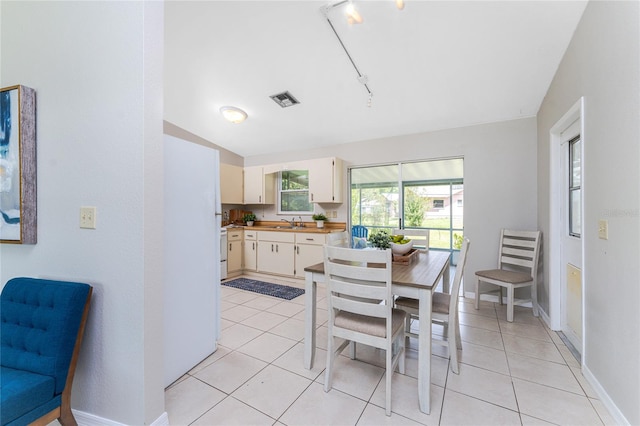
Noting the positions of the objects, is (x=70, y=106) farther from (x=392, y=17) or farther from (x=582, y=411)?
(x=582, y=411)

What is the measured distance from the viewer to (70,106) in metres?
1.48

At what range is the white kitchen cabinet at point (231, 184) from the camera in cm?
474

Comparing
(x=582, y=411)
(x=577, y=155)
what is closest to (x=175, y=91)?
(x=577, y=155)

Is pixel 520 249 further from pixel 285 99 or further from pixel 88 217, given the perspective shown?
pixel 88 217

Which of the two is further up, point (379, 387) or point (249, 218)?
point (249, 218)

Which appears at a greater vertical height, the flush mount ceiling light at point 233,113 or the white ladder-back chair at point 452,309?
the flush mount ceiling light at point 233,113

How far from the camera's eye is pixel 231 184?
16.2 ft

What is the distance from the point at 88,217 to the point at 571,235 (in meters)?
3.91

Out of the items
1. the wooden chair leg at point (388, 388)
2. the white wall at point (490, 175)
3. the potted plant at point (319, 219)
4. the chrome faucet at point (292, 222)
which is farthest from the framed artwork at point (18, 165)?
the white wall at point (490, 175)

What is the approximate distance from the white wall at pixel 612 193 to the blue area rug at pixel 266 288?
3.00 meters

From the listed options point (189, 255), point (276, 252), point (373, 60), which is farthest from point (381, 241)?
point (276, 252)

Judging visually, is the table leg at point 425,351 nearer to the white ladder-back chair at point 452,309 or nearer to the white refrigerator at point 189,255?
the white ladder-back chair at point 452,309

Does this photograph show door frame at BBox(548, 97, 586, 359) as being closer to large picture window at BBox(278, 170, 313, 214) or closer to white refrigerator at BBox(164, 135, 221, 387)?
white refrigerator at BBox(164, 135, 221, 387)

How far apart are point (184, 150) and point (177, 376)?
1652 mm
